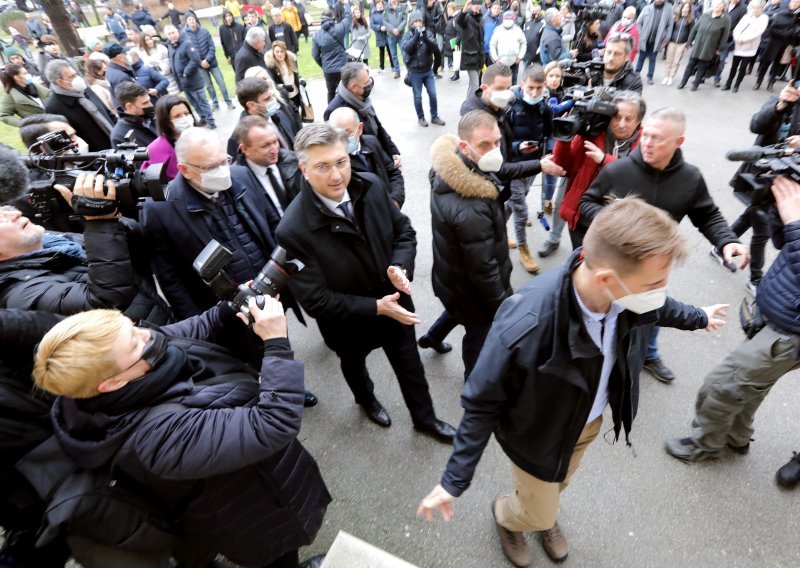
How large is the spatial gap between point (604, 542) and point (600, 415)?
3.14 ft

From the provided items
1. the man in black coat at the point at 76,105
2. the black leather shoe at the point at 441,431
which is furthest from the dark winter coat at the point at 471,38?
the black leather shoe at the point at 441,431

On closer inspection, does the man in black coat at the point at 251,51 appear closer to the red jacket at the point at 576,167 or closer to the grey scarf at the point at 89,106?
the grey scarf at the point at 89,106

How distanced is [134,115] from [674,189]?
15.0 feet

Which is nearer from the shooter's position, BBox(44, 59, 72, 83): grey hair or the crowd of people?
the crowd of people

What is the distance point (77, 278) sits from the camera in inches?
85.8

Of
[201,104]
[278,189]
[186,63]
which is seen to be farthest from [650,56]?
[278,189]

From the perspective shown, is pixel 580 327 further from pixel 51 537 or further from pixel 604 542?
pixel 51 537

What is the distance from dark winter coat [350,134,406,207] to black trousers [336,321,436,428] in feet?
3.61

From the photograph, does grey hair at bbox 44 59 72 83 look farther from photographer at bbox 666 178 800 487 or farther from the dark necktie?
photographer at bbox 666 178 800 487

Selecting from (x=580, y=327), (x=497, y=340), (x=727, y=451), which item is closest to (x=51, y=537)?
(x=497, y=340)

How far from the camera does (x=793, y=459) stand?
265 cm

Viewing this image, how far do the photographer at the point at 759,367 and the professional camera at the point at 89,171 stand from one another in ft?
9.86

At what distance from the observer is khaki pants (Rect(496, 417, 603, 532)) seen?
6.76 ft

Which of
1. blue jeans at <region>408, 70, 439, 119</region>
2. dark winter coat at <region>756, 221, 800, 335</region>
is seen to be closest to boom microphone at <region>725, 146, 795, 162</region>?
dark winter coat at <region>756, 221, 800, 335</region>
